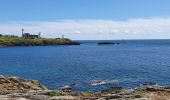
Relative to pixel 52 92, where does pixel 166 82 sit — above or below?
below

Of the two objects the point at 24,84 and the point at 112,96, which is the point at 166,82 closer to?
the point at 24,84

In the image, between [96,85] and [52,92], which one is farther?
[96,85]

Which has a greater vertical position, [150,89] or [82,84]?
[150,89]

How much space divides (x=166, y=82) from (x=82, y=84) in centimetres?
1589

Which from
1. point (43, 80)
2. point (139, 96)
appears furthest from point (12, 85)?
point (43, 80)

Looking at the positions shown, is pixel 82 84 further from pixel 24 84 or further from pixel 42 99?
pixel 42 99

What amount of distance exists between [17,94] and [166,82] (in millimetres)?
45917

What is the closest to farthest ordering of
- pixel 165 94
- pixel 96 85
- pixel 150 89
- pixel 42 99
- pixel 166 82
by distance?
pixel 42 99, pixel 165 94, pixel 150 89, pixel 96 85, pixel 166 82

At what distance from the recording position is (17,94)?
99.2 ft

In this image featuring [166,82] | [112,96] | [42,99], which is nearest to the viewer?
[42,99]

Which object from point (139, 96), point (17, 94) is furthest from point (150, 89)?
point (17, 94)

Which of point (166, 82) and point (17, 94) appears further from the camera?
point (166, 82)

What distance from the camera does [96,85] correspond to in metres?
65.7

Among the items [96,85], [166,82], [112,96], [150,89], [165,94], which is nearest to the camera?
[112,96]
